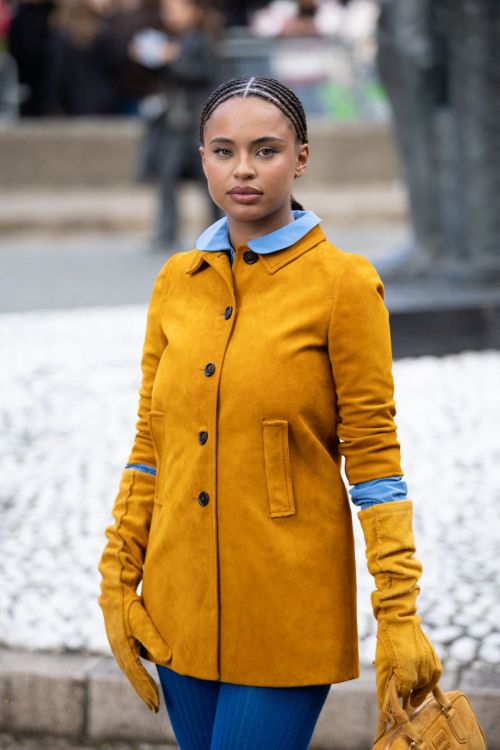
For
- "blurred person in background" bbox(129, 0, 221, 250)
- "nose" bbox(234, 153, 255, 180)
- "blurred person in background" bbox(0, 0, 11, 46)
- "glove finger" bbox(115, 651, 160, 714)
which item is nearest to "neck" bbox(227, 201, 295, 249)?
"nose" bbox(234, 153, 255, 180)

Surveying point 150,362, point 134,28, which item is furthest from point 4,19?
point 150,362

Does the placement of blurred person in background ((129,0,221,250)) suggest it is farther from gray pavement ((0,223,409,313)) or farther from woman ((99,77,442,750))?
woman ((99,77,442,750))

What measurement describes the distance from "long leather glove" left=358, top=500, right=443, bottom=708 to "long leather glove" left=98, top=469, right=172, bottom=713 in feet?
1.38

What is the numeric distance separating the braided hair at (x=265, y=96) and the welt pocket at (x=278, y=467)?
1.71ft

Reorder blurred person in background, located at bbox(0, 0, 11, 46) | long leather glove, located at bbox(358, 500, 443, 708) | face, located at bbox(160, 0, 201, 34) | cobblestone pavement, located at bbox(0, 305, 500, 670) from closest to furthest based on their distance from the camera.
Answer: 1. long leather glove, located at bbox(358, 500, 443, 708)
2. cobblestone pavement, located at bbox(0, 305, 500, 670)
3. face, located at bbox(160, 0, 201, 34)
4. blurred person in background, located at bbox(0, 0, 11, 46)

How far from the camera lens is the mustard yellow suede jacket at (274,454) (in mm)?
1845

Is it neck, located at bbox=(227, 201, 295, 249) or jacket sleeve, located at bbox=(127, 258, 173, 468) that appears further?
jacket sleeve, located at bbox=(127, 258, 173, 468)

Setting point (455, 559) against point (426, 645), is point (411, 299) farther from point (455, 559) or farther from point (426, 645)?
point (426, 645)

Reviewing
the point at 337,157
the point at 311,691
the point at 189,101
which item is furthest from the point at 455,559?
the point at 337,157

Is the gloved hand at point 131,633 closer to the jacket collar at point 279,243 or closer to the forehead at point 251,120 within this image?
the jacket collar at point 279,243

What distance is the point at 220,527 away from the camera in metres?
1.91

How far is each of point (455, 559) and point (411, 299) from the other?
339 cm

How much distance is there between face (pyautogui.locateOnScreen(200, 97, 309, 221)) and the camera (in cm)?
184

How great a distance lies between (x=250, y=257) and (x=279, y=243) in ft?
0.20
